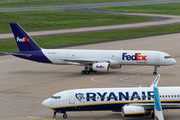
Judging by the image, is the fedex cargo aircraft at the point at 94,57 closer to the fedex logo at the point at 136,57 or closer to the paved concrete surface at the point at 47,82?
the fedex logo at the point at 136,57

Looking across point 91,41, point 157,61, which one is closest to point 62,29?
point 91,41

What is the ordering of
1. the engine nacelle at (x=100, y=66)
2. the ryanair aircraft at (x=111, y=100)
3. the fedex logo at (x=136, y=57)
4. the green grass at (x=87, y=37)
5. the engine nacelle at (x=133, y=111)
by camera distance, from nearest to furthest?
the engine nacelle at (x=133, y=111)
the ryanair aircraft at (x=111, y=100)
the engine nacelle at (x=100, y=66)
the fedex logo at (x=136, y=57)
the green grass at (x=87, y=37)

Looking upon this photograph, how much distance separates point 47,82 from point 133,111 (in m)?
23.9

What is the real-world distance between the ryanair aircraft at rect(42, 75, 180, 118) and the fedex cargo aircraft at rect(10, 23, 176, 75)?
78.7 ft

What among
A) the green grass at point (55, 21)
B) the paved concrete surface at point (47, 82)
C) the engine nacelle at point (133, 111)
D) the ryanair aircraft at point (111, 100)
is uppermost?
the green grass at point (55, 21)

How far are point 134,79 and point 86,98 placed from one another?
23247mm

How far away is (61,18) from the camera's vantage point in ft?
554

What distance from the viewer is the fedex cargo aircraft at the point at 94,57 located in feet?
199

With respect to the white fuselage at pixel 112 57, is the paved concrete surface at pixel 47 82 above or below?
below

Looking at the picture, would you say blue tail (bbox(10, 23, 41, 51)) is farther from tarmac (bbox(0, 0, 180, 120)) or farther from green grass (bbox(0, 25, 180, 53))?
green grass (bbox(0, 25, 180, 53))

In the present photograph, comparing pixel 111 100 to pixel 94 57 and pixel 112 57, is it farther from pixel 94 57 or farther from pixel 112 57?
pixel 94 57

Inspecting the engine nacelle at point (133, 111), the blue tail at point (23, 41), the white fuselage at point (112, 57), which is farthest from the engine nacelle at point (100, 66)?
the engine nacelle at point (133, 111)

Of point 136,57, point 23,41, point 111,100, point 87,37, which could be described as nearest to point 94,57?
point 136,57

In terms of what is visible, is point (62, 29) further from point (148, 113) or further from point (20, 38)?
point (148, 113)
